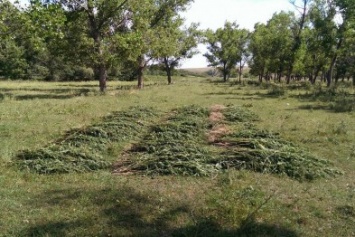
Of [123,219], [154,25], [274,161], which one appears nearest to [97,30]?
[154,25]

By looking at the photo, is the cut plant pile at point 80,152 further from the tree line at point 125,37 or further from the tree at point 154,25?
the tree at point 154,25

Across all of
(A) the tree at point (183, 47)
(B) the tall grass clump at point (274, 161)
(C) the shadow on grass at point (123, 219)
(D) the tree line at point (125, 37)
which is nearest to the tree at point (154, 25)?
(D) the tree line at point (125, 37)

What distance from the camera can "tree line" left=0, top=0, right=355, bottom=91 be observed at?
2078 centimetres

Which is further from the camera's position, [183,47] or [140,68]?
[183,47]

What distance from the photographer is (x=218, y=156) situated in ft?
34.5

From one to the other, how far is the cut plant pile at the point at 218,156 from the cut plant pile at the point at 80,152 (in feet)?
2.60

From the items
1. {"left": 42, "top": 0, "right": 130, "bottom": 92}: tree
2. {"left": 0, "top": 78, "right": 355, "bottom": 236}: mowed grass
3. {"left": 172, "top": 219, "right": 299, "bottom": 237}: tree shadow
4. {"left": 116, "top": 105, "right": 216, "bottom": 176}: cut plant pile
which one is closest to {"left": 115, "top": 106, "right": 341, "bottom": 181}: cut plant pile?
{"left": 116, "top": 105, "right": 216, "bottom": 176}: cut plant pile

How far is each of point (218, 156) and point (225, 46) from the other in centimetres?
7556

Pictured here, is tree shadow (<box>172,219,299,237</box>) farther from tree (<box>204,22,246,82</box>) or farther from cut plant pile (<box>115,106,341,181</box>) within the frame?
tree (<box>204,22,246,82</box>)

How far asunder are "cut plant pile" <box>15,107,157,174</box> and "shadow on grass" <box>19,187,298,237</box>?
178 cm

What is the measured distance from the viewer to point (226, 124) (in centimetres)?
1658

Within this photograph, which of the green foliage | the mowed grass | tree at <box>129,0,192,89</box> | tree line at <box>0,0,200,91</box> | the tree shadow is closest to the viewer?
the tree shadow

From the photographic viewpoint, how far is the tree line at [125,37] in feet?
68.2

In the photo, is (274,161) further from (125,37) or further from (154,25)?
(154,25)
